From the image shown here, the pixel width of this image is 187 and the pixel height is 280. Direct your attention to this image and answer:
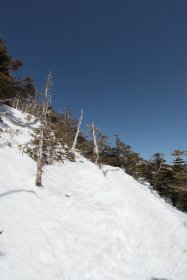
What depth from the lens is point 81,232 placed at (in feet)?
36.6

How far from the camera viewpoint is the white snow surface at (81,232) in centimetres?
801

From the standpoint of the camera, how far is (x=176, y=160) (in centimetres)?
2964

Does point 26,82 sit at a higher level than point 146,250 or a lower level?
higher

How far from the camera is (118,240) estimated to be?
11.2 m

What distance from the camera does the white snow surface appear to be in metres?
8.01

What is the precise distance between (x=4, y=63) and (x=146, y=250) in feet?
86.9

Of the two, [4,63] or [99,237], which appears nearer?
[99,237]

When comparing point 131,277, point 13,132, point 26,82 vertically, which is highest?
point 26,82

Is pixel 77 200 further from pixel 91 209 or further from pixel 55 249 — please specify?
pixel 55 249

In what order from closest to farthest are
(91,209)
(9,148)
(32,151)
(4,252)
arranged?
(4,252) < (91,209) < (9,148) < (32,151)

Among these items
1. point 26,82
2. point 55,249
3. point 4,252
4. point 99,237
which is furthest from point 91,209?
point 26,82

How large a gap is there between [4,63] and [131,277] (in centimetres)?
2737

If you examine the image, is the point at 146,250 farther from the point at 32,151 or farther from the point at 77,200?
the point at 32,151

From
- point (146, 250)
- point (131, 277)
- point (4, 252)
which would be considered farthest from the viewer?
point (146, 250)
